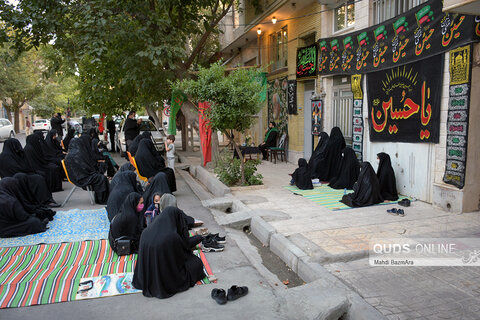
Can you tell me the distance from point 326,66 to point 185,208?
572 centimetres

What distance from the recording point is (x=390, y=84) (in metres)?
7.88

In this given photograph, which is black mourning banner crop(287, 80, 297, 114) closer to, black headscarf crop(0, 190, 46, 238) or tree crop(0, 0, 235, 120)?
tree crop(0, 0, 235, 120)

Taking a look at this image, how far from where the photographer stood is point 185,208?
779 cm

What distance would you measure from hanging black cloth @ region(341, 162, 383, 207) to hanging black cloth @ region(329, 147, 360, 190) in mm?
1410

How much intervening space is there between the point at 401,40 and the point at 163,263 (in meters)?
6.35

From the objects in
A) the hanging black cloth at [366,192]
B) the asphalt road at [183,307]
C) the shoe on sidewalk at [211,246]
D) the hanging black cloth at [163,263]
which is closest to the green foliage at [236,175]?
the hanging black cloth at [366,192]

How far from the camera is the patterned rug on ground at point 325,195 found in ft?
23.5

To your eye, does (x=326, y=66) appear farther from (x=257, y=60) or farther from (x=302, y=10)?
(x=257, y=60)

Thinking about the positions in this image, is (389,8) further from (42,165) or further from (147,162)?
(42,165)

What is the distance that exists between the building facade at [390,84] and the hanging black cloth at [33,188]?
5412 mm

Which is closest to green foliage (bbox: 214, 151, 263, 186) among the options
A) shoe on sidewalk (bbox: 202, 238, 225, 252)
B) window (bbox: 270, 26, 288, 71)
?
shoe on sidewalk (bbox: 202, 238, 225, 252)

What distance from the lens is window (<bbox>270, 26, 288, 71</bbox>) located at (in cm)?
1339

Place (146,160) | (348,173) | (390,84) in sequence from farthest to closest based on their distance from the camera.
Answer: (348,173), (146,160), (390,84)

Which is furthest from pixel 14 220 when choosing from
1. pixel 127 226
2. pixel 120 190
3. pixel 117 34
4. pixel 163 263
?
pixel 117 34
